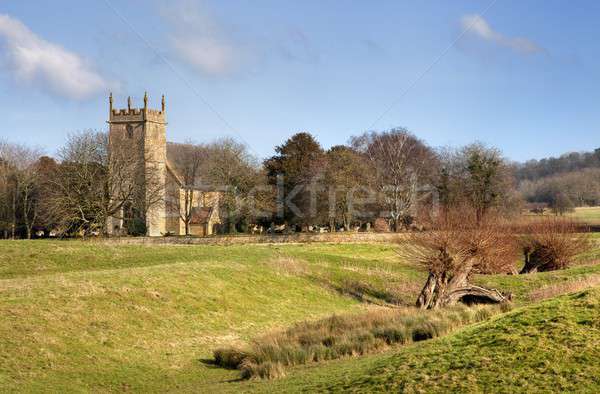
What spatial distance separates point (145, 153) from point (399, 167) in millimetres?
28011

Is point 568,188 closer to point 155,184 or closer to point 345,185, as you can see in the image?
point 345,185

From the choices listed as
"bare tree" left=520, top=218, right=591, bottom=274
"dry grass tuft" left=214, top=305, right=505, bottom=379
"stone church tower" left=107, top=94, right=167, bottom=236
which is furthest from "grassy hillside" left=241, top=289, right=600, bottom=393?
"stone church tower" left=107, top=94, right=167, bottom=236

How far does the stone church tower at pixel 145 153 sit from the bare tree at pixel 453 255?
116 feet

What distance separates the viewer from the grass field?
15.2 metres

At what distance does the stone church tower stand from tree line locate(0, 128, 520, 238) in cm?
32

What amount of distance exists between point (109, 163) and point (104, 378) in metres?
44.3

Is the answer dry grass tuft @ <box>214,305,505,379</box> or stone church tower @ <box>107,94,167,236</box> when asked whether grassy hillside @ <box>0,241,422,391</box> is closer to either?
dry grass tuft @ <box>214,305,505,379</box>

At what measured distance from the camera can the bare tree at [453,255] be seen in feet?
88.6

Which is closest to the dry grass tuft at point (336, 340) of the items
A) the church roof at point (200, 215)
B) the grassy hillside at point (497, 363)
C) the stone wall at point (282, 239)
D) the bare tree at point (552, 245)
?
the grassy hillside at point (497, 363)

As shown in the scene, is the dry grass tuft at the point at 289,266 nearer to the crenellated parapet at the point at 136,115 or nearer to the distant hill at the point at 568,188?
the crenellated parapet at the point at 136,115

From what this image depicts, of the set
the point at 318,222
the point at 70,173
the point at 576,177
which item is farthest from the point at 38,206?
the point at 576,177

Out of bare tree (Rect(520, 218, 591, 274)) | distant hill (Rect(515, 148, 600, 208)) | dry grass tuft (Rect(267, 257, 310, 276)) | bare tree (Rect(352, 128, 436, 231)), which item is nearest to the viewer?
dry grass tuft (Rect(267, 257, 310, 276))

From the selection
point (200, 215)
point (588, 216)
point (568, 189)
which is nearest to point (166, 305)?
point (200, 215)

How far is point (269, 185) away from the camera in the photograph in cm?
7031
